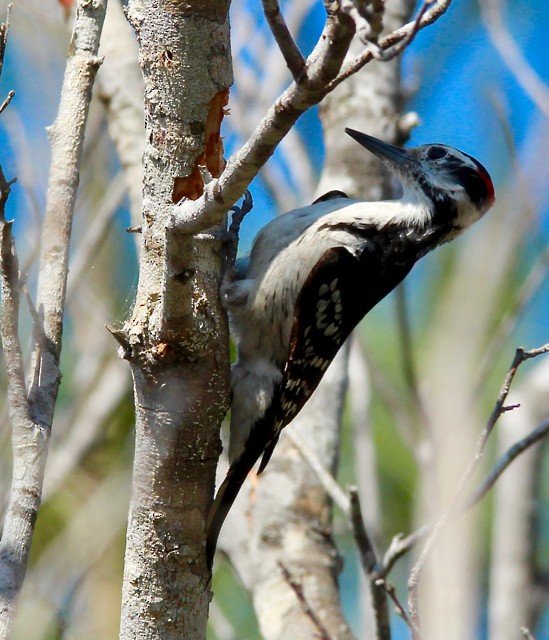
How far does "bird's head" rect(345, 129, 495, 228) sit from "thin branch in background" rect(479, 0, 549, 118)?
2.02ft

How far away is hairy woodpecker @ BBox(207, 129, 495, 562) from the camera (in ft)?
11.3

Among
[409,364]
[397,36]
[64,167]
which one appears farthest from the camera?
[409,364]

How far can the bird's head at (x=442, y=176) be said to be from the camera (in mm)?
3820

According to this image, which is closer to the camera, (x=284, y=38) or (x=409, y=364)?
(x=284, y=38)

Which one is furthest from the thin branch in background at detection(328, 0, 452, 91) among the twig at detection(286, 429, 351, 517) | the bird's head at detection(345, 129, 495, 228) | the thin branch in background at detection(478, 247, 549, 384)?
the thin branch in background at detection(478, 247, 549, 384)

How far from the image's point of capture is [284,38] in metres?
1.66

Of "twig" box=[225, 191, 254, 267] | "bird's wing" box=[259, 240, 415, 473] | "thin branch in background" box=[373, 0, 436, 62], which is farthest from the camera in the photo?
"bird's wing" box=[259, 240, 415, 473]

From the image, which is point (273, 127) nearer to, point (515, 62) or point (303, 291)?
point (303, 291)

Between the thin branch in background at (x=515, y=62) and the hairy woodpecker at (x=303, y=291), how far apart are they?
3.21ft

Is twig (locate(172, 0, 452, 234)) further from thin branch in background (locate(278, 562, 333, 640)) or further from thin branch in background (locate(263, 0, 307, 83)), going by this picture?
thin branch in background (locate(278, 562, 333, 640))

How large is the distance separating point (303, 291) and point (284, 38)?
1.83 meters

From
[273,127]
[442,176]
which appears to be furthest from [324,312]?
[273,127]

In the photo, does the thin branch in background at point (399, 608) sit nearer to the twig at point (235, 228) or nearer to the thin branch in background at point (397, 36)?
the twig at point (235, 228)

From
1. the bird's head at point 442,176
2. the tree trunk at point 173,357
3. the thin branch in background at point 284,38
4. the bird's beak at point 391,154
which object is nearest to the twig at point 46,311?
the tree trunk at point 173,357
